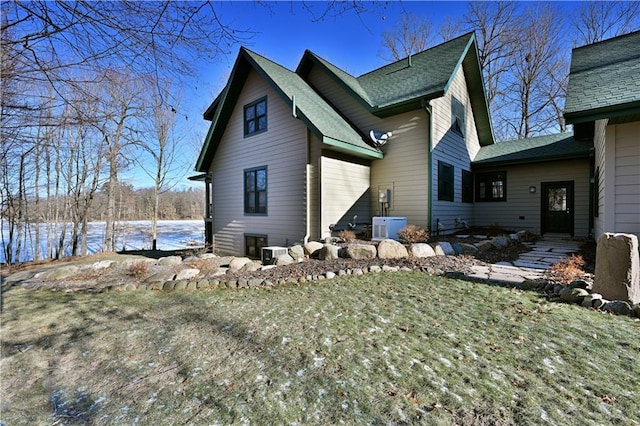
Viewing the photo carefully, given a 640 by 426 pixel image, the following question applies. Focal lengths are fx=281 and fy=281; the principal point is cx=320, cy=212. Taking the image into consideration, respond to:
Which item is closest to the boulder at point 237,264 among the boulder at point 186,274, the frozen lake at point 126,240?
the boulder at point 186,274

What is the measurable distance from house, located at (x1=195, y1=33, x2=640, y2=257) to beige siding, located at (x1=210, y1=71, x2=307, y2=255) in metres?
0.04

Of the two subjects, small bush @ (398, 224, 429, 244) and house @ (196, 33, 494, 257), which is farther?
house @ (196, 33, 494, 257)

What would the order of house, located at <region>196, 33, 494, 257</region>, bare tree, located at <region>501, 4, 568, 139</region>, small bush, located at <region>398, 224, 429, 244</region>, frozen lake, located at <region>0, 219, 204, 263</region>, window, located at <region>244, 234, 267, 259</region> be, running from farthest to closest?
bare tree, located at <region>501, 4, 568, 139</region> < frozen lake, located at <region>0, 219, 204, 263</region> < window, located at <region>244, 234, 267, 259</region> < house, located at <region>196, 33, 494, 257</region> < small bush, located at <region>398, 224, 429, 244</region>

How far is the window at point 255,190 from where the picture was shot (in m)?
10.1

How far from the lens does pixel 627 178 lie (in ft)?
17.0

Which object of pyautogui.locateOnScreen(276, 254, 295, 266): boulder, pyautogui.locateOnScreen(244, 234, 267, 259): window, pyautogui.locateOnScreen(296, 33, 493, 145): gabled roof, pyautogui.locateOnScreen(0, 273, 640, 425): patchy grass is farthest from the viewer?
pyautogui.locateOnScreen(244, 234, 267, 259): window

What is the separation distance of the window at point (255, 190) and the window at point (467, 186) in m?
7.84

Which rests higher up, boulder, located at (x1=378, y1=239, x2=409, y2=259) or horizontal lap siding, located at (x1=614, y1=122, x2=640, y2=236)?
horizontal lap siding, located at (x1=614, y1=122, x2=640, y2=236)

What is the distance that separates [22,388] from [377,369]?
3192 millimetres

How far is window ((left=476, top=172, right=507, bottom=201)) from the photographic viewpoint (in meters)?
11.7

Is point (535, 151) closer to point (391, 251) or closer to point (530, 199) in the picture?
point (530, 199)

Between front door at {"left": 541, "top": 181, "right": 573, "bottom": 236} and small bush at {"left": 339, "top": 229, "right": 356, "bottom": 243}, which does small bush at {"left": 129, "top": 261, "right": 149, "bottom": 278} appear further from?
front door at {"left": 541, "top": 181, "right": 573, "bottom": 236}

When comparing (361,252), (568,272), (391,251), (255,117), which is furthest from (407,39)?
(568,272)

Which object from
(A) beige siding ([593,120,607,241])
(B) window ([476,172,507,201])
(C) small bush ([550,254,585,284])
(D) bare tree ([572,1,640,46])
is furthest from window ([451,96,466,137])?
(D) bare tree ([572,1,640,46])
